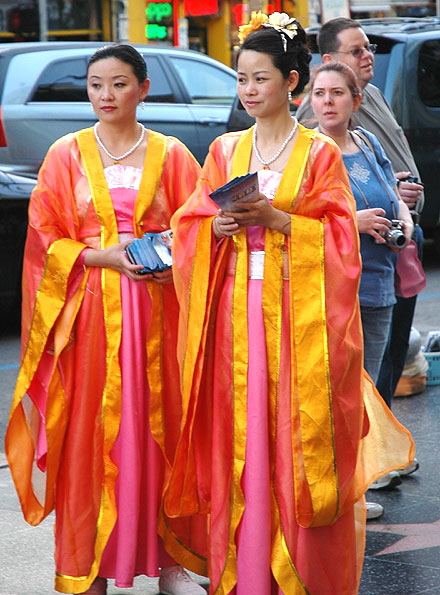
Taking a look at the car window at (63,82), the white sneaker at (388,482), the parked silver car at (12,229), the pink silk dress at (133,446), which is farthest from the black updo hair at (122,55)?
the car window at (63,82)

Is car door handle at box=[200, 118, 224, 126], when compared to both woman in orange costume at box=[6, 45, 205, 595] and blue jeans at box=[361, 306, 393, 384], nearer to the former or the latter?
blue jeans at box=[361, 306, 393, 384]

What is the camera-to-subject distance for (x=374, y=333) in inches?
177

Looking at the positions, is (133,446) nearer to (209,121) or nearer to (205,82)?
(209,121)

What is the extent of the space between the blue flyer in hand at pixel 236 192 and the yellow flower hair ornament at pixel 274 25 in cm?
49

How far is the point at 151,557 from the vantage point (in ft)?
12.5

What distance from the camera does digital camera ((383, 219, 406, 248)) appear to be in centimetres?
432

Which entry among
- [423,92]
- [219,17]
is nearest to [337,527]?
[423,92]

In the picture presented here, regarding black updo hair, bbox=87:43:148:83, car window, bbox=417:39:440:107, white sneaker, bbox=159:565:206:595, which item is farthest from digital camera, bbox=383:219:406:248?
car window, bbox=417:39:440:107

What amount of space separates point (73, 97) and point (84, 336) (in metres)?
6.03

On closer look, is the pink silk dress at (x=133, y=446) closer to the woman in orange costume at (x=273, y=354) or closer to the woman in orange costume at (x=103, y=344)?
the woman in orange costume at (x=103, y=344)

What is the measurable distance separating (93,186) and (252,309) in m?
0.65

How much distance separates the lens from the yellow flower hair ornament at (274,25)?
359cm

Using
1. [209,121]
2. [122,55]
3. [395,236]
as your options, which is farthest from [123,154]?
[209,121]

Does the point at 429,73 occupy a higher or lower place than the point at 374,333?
higher
